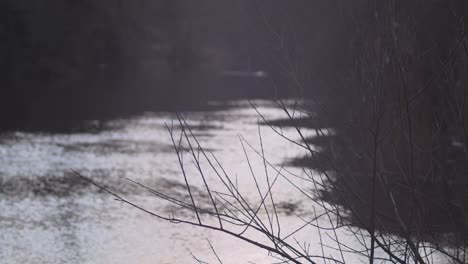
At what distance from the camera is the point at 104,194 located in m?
12.1

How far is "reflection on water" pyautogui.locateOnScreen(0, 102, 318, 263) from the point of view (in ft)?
28.8

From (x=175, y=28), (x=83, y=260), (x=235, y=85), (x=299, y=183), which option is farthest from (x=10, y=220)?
(x=175, y=28)

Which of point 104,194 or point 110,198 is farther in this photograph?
point 104,194

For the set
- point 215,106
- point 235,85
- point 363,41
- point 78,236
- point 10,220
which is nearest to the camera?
point 363,41

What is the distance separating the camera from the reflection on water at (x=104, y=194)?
877cm

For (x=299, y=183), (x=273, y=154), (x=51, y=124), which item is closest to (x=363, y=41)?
(x=299, y=183)

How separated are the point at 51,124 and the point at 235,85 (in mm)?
16152

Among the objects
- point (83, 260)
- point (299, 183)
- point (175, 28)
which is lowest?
point (83, 260)

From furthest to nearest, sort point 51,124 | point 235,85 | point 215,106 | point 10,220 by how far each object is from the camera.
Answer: point 235,85 < point 215,106 < point 51,124 < point 10,220

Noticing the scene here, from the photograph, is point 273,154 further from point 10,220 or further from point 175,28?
point 175,28

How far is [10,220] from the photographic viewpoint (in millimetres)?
10078

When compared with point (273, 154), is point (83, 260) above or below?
below

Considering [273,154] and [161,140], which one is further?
[161,140]

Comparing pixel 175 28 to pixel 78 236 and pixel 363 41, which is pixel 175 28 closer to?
pixel 78 236
